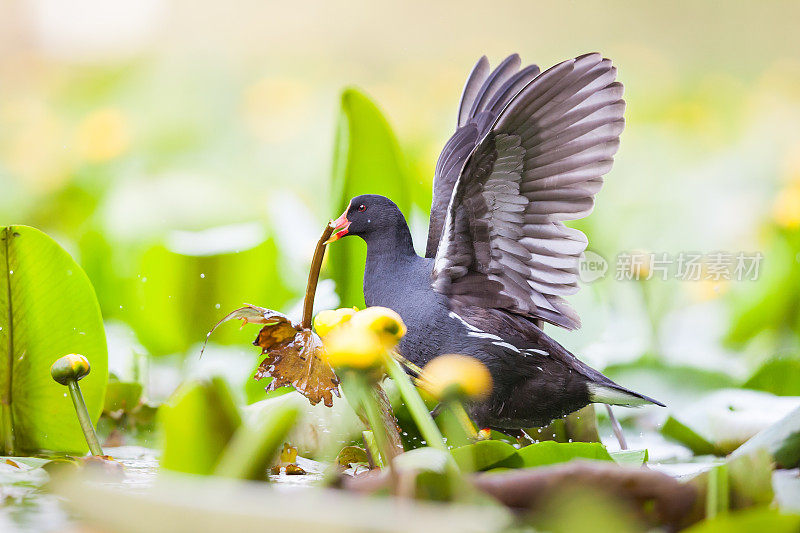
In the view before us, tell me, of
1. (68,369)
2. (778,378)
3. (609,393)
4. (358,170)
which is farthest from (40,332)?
(778,378)

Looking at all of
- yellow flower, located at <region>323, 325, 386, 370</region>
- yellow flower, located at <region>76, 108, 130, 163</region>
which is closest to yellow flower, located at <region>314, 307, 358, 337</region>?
yellow flower, located at <region>323, 325, 386, 370</region>

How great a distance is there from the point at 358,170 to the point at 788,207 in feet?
1.10

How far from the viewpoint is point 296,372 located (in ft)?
1.03

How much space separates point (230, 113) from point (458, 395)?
15.1 inches

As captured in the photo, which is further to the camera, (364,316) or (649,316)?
(649,316)

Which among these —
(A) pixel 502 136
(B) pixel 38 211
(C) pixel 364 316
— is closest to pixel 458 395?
(C) pixel 364 316

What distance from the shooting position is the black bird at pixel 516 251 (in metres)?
0.39

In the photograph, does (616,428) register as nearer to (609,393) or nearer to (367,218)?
(609,393)

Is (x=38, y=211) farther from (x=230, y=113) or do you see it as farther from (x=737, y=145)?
(x=737, y=145)

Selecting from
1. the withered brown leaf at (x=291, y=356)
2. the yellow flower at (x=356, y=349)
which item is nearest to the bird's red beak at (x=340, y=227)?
the withered brown leaf at (x=291, y=356)

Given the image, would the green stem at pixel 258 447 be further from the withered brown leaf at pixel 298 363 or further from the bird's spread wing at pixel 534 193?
the bird's spread wing at pixel 534 193

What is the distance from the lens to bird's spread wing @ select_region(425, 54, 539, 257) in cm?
48

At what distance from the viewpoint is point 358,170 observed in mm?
469

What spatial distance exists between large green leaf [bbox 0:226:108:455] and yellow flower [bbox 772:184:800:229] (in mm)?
479
